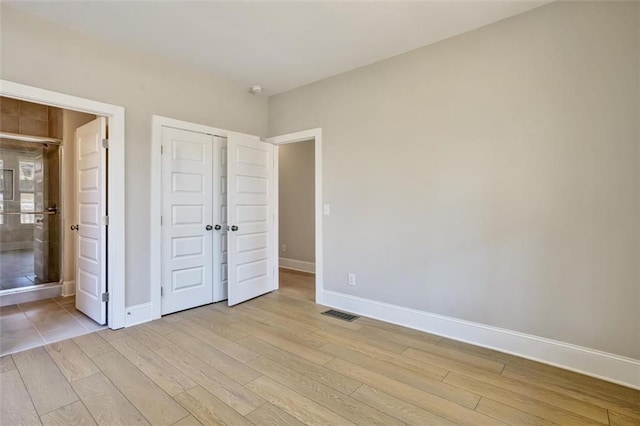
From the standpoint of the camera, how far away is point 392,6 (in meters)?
2.32

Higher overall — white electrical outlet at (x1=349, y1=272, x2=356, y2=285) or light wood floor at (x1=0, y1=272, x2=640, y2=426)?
white electrical outlet at (x1=349, y1=272, x2=356, y2=285)

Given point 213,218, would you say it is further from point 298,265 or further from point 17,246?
point 17,246

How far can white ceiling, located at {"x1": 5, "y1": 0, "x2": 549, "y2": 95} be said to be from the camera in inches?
91.4

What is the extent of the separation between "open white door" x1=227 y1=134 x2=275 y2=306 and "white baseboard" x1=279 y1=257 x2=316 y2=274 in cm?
151

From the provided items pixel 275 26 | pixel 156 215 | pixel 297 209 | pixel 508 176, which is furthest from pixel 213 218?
pixel 508 176

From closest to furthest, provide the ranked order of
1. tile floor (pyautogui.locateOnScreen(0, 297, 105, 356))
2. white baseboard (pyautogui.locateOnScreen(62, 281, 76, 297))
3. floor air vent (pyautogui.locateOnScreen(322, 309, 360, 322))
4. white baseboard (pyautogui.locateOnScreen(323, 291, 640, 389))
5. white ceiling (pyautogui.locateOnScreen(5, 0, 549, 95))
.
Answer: white baseboard (pyautogui.locateOnScreen(323, 291, 640, 389)) < white ceiling (pyautogui.locateOnScreen(5, 0, 549, 95)) < tile floor (pyautogui.locateOnScreen(0, 297, 105, 356)) < floor air vent (pyautogui.locateOnScreen(322, 309, 360, 322)) < white baseboard (pyautogui.locateOnScreen(62, 281, 76, 297))

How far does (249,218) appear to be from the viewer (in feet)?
12.6

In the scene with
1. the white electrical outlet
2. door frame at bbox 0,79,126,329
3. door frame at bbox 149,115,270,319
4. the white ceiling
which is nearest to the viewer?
the white ceiling

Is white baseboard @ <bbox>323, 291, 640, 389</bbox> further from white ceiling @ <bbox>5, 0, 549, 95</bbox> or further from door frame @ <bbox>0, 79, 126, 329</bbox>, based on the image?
white ceiling @ <bbox>5, 0, 549, 95</bbox>

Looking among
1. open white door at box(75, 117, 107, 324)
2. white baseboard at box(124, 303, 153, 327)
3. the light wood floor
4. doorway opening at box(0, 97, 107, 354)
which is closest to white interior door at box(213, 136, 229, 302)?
white baseboard at box(124, 303, 153, 327)

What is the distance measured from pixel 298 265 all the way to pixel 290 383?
387 cm

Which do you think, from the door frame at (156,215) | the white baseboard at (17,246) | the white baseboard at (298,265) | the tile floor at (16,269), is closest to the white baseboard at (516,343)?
the door frame at (156,215)

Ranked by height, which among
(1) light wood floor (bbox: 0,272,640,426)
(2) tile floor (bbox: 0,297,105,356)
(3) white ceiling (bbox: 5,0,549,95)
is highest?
(3) white ceiling (bbox: 5,0,549,95)

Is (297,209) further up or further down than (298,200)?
further down
